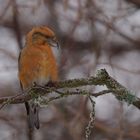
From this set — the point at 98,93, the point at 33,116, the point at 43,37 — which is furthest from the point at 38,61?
the point at 98,93

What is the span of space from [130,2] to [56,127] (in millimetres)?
1514

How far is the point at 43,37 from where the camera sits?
3.22 metres

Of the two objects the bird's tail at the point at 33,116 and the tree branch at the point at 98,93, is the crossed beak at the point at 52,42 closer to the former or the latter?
the bird's tail at the point at 33,116

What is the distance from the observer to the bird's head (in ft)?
10.3

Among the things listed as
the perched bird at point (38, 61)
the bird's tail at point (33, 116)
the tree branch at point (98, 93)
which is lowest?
the tree branch at point (98, 93)

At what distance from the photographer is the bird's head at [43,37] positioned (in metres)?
3.14

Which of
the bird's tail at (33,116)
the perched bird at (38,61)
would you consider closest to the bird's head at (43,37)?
the perched bird at (38,61)

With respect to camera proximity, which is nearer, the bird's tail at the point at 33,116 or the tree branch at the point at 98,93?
the tree branch at the point at 98,93

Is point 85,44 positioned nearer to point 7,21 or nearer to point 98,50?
point 7,21

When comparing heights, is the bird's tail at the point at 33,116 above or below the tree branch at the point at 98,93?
above

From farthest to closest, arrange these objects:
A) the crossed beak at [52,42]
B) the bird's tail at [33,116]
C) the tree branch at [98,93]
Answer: the bird's tail at [33,116], the crossed beak at [52,42], the tree branch at [98,93]

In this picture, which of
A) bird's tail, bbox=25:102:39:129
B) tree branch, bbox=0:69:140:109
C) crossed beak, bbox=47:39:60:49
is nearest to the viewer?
tree branch, bbox=0:69:140:109

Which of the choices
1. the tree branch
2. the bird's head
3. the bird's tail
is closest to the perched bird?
the bird's head

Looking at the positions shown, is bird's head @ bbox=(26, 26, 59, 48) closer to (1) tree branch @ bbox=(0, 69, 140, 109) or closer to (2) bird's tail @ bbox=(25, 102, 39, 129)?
(2) bird's tail @ bbox=(25, 102, 39, 129)
